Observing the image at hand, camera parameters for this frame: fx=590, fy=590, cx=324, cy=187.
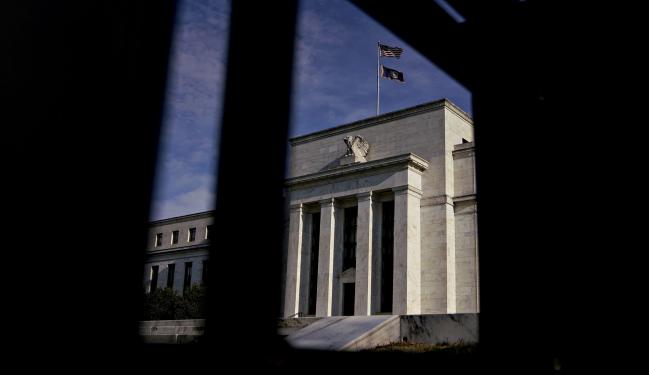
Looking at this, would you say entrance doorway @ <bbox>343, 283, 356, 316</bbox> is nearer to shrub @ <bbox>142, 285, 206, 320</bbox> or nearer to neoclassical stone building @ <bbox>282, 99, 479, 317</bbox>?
neoclassical stone building @ <bbox>282, 99, 479, 317</bbox>

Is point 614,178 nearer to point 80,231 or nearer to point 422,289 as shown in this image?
point 80,231

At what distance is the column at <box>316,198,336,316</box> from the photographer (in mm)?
33812

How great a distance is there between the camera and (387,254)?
33188 millimetres

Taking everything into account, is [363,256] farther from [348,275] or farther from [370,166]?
[370,166]

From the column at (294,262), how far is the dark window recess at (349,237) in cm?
277

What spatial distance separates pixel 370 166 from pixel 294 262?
298 inches

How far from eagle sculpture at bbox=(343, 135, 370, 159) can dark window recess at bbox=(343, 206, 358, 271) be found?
11.5 ft

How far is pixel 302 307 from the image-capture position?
35.2m

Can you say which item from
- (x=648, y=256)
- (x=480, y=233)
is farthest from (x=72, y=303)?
(x=648, y=256)

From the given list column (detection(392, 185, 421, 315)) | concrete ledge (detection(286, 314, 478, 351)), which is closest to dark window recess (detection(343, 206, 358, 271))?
column (detection(392, 185, 421, 315))

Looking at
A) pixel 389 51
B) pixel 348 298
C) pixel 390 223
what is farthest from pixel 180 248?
pixel 389 51

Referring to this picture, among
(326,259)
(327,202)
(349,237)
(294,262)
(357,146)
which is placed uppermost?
(357,146)

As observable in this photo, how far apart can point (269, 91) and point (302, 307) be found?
106ft

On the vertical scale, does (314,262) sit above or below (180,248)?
below
